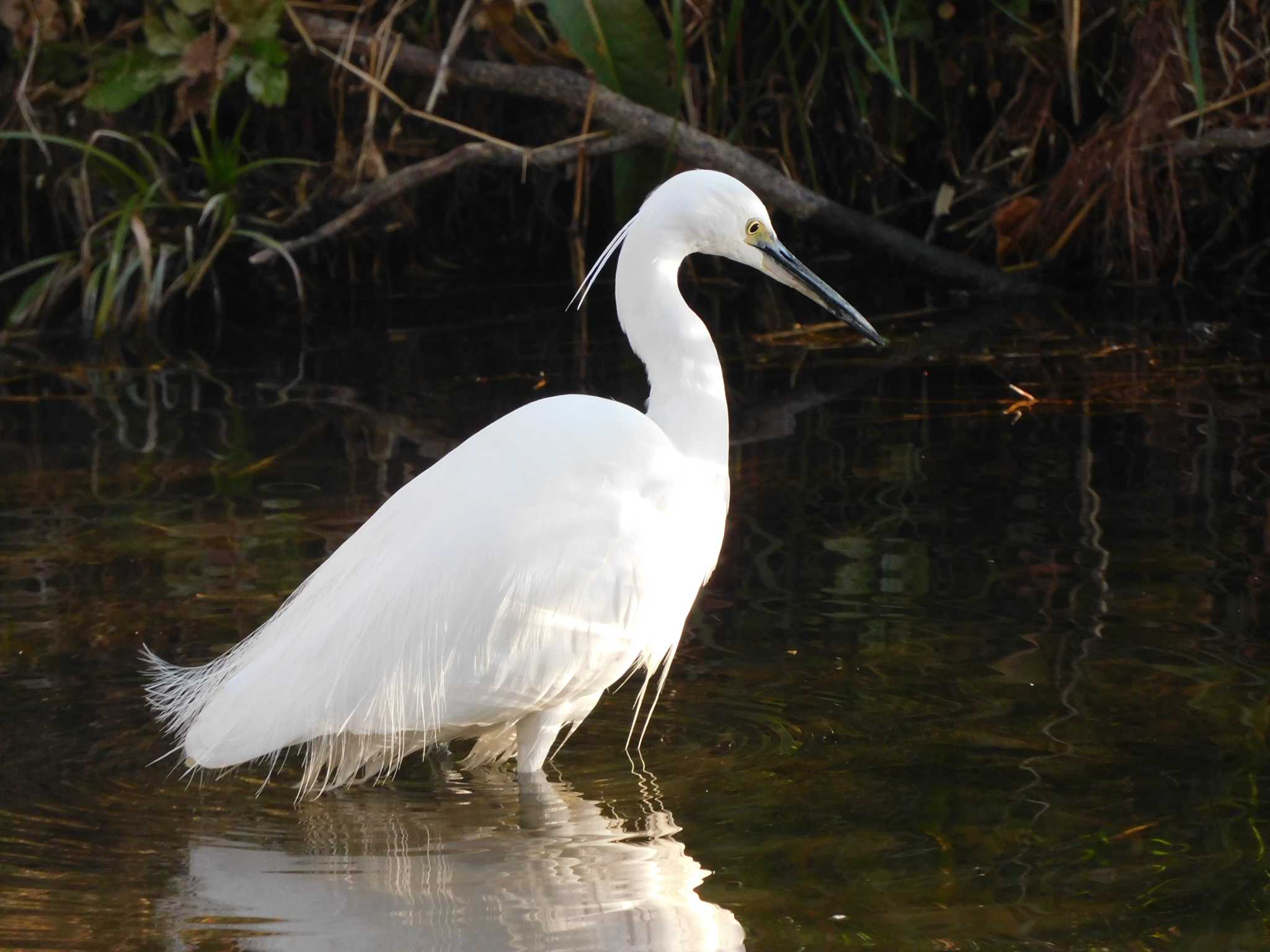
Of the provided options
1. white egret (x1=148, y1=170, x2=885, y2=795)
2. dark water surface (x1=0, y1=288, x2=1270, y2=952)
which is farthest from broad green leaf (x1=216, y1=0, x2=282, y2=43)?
white egret (x1=148, y1=170, x2=885, y2=795)

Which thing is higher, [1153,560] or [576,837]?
[1153,560]

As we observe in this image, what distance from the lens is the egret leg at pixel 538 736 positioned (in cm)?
295

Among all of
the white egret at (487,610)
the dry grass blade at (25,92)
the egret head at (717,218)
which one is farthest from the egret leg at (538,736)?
the dry grass blade at (25,92)

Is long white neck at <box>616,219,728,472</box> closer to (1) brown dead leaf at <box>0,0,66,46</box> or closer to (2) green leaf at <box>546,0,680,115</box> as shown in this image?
(2) green leaf at <box>546,0,680,115</box>

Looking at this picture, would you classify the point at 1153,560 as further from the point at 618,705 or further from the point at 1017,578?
the point at 618,705

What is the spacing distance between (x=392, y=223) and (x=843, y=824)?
535 cm

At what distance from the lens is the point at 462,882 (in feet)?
8.31

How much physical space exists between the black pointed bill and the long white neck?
8.3 inches

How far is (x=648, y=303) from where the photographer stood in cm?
316

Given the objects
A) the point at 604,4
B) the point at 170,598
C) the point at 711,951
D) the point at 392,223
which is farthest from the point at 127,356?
the point at 711,951

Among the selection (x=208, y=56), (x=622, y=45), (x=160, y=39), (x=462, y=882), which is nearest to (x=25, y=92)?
(x=160, y=39)

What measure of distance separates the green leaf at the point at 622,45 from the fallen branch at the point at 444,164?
204 mm

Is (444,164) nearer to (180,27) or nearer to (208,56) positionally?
(208,56)

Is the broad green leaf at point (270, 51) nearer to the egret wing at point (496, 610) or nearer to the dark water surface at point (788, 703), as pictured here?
the dark water surface at point (788, 703)
